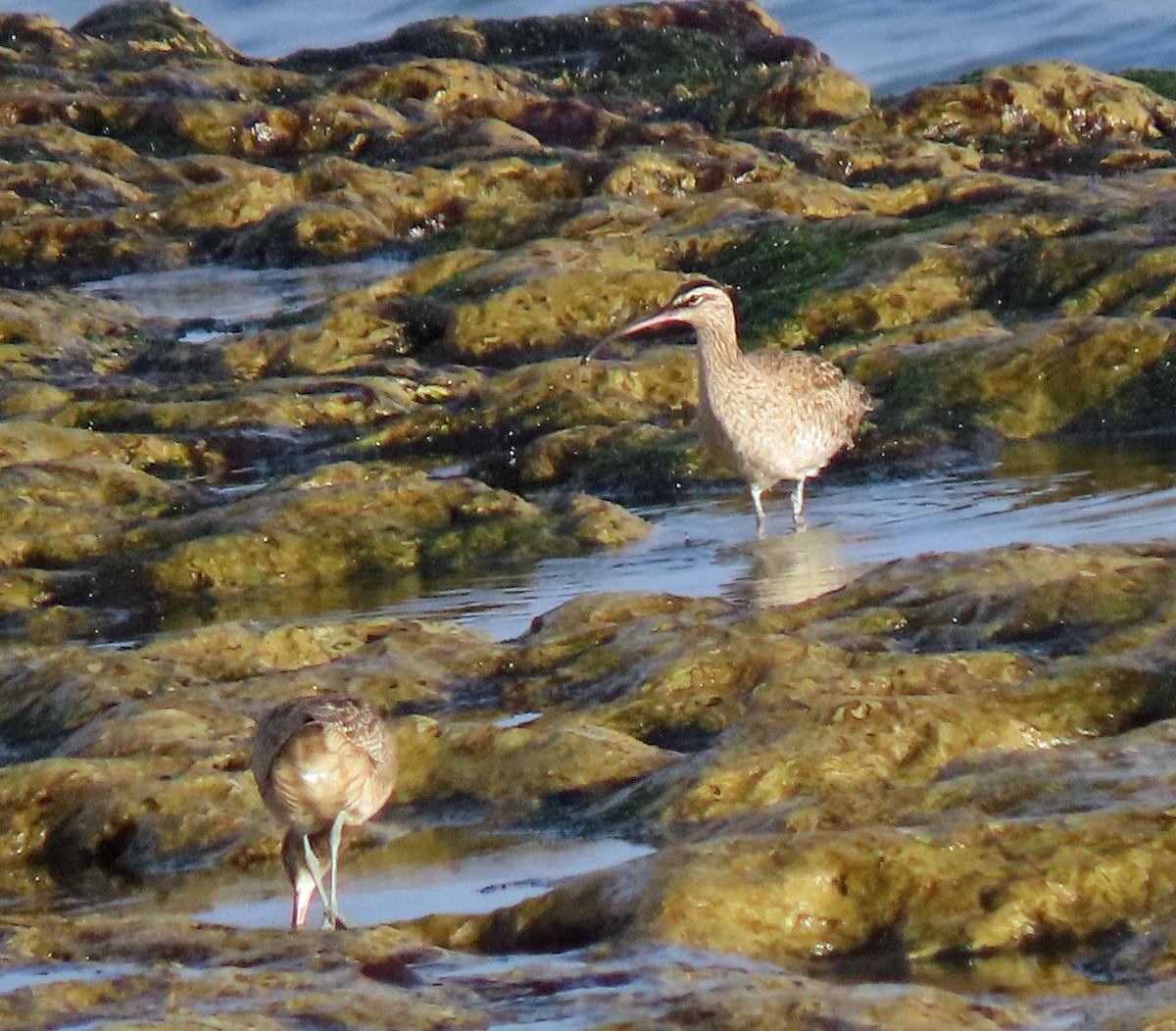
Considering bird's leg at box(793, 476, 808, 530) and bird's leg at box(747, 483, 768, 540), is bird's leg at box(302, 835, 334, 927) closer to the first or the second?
bird's leg at box(747, 483, 768, 540)

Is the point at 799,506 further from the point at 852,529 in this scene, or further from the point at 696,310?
the point at 696,310

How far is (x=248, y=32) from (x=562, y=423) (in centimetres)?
3269

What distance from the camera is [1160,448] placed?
1043cm

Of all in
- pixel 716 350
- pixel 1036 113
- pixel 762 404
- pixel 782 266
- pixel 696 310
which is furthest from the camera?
pixel 1036 113

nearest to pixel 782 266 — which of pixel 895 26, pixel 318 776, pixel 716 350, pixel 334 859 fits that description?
pixel 716 350

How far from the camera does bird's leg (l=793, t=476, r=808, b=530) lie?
32.4 feet

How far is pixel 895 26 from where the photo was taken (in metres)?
39.6

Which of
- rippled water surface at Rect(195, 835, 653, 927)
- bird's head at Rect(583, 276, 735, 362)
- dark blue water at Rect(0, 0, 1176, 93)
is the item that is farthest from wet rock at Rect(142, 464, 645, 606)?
dark blue water at Rect(0, 0, 1176, 93)

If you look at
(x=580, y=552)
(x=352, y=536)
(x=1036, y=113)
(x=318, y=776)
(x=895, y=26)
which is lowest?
(x=318, y=776)

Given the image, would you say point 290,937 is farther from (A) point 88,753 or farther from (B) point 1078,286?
(B) point 1078,286

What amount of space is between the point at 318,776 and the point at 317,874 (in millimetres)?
280

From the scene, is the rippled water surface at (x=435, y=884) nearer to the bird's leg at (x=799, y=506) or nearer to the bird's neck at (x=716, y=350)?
the bird's leg at (x=799, y=506)

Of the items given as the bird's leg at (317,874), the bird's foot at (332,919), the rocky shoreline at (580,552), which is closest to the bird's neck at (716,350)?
the rocky shoreline at (580,552)

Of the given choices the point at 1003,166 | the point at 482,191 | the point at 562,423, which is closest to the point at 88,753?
the point at 562,423
